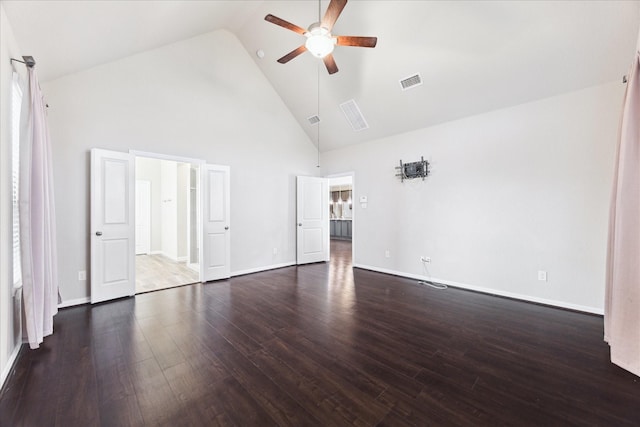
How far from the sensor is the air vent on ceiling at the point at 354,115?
4948mm

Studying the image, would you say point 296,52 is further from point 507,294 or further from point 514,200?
point 507,294

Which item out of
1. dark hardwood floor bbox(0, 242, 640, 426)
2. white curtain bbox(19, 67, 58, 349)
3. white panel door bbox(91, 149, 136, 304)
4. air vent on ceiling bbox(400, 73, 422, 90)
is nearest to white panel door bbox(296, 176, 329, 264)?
dark hardwood floor bbox(0, 242, 640, 426)

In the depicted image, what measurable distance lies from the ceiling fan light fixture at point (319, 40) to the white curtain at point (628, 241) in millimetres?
2475

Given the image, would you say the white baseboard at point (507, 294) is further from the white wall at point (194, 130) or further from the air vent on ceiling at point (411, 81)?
the air vent on ceiling at point (411, 81)

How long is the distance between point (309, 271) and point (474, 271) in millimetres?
3035

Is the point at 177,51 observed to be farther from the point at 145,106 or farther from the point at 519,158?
the point at 519,158

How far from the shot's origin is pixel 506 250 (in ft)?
12.3

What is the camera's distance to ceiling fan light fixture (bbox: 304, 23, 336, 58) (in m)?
2.62

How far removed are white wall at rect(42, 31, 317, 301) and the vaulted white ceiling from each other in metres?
0.30

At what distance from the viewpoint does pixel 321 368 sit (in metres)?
2.03

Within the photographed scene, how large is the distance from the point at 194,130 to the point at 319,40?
286cm

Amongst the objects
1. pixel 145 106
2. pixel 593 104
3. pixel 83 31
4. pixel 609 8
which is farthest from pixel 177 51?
pixel 593 104

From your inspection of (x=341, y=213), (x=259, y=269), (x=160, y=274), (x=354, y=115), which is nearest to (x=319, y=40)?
(x=354, y=115)

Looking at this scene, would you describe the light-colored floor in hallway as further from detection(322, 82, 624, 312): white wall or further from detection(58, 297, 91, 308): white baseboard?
detection(322, 82, 624, 312): white wall
